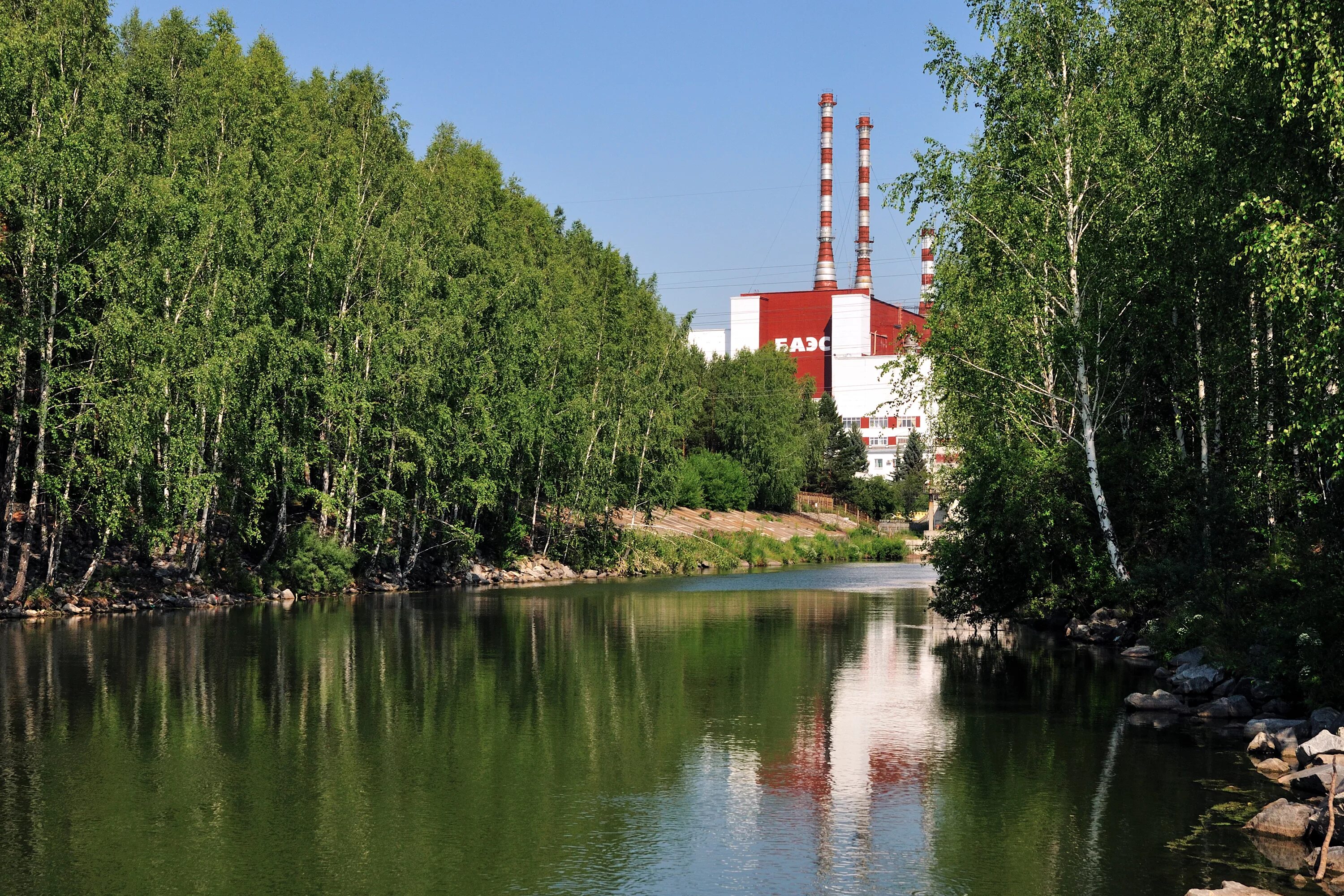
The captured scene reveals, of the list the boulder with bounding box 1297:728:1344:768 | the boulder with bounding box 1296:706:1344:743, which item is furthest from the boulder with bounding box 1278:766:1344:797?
the boulder with bounding box 1296:706:1344:743

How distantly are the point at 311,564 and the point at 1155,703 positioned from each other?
34.0 m

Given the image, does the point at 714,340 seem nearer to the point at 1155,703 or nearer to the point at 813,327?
the point at 813,327

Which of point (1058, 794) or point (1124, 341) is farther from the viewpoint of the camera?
point (1124, 341)

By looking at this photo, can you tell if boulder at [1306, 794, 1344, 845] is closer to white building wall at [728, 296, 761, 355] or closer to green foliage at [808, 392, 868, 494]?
green foliage at [808, 392, 868, 494]

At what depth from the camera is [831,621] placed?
135ft

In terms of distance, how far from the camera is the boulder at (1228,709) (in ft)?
73.4

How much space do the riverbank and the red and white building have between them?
36.6 meters

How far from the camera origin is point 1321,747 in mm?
16859

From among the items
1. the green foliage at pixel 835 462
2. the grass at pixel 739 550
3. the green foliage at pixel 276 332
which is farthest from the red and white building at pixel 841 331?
the green foliage at pixel 276 332

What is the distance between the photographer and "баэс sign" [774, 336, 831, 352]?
144500 mm

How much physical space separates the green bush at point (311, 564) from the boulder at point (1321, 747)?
37978 millimetres

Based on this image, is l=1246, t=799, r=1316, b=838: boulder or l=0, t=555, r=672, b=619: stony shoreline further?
l=0, t=555, r=672, b=619: stony shoreline

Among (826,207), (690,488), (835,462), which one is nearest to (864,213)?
(826,207)

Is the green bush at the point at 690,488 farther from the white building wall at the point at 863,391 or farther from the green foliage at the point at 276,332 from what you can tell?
the white building wall at the point at 863,391
